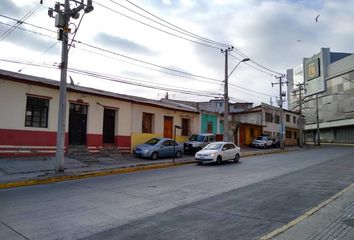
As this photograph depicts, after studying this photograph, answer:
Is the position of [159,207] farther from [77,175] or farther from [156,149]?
[156,149]

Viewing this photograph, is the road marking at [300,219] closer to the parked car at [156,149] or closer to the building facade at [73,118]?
the parked car at [156,149]

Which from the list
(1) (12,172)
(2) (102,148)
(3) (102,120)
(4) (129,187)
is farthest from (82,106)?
(4) (129,187)

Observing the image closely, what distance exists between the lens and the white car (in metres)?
21.8

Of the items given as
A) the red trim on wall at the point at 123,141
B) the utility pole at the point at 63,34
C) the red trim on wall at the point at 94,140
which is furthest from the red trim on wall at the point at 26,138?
the red trim on wall at the point at 123,141

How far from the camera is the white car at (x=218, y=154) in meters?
21.8

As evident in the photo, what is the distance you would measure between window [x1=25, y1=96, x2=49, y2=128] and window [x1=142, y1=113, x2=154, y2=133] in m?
9.12

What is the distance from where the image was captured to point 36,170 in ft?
53.8

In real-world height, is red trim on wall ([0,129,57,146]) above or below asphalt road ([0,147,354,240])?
above

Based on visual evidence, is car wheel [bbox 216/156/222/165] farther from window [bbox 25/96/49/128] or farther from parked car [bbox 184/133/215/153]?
window [bbox 25/96/49/128]

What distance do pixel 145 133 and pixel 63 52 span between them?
12497 millimetres

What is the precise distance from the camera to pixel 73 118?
2272 centimetres

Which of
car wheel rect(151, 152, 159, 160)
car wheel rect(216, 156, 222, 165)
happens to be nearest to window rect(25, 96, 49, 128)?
car wheel rect(151, 152, 159, 160)

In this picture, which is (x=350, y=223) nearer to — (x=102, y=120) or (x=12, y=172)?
(x=12, y=172)

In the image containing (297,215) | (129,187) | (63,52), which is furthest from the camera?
(63,52)
